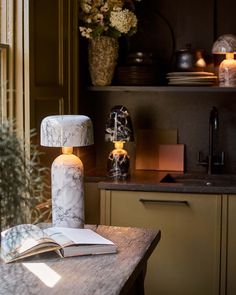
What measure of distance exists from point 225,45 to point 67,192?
1.67 m

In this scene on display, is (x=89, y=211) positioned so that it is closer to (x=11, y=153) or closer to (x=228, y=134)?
(x=228, y=134)

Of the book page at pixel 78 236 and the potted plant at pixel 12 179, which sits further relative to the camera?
the book page at pixel 78 236

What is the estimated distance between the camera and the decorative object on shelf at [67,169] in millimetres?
2527

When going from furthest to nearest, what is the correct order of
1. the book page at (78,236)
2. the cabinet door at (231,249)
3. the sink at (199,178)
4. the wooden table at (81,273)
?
the sink at (199,178) < the cabinet door at (231,249) < the book page at (78,236) < the wooden table at (81,273)

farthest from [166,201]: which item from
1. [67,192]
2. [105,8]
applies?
[105,8]

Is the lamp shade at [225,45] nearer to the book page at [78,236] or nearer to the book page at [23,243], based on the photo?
the book page at [78,236]

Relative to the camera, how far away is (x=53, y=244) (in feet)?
7.45

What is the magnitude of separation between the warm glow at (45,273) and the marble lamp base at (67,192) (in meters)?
0.41

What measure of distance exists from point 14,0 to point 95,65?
41.7 inches

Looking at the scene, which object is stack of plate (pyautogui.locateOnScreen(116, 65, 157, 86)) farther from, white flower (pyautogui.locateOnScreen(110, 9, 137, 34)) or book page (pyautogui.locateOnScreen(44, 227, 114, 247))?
book page (pyautogui.locateOnScreen(44, 227, 114, 247))

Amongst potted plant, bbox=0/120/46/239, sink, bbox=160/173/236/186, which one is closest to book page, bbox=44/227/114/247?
potted plant, bbox=0/120/46/239

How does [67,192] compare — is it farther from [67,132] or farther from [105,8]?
[105,8]

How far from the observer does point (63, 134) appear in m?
2.53

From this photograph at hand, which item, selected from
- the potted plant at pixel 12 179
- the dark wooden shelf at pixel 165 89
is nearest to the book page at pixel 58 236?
the potted plant at pixel 12 179
